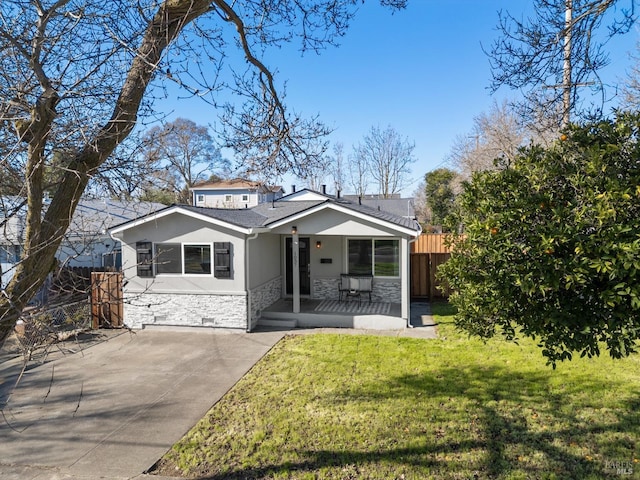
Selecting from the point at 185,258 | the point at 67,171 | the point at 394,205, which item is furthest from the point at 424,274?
the point at 67,171

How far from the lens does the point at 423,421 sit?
587cm

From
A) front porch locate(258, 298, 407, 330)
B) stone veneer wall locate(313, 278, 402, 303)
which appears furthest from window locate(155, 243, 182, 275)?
stone veneer wall locate(313, 278, 402, 303)

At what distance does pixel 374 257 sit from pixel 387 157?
72.4 feet

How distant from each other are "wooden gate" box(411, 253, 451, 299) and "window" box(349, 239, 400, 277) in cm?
162

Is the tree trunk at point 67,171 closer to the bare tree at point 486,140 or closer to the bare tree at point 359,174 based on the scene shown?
the bare tree at point 486,140

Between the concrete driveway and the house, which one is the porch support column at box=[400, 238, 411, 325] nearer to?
the house

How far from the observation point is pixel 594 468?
4648mm

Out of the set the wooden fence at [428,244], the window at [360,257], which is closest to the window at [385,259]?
the window at [360,257]

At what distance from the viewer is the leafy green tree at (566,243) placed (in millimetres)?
3119

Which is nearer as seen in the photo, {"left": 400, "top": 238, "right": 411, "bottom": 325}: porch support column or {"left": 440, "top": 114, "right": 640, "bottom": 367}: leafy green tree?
{"left": 440, "top": 114, "right": 640, "bottom": 367}: leafy green tree

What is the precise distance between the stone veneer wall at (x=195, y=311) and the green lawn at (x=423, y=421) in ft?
9.84

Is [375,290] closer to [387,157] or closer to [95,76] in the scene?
[95,76]

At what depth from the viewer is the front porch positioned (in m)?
11.8

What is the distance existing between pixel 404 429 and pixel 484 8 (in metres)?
7.57
